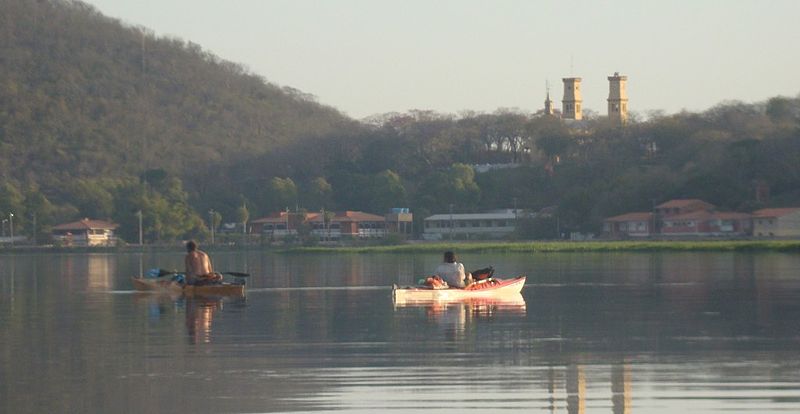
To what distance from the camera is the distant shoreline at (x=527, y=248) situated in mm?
78312

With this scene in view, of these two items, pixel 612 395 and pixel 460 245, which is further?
pixel 460 245

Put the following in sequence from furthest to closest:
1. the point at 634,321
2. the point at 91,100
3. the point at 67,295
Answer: the point at 91,100 → the point at 67,295 → the point at 634,321

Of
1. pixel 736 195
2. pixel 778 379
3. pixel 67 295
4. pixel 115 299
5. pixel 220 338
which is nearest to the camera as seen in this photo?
pixel 778 379

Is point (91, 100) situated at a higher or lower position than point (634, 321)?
higher

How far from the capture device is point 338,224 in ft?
399

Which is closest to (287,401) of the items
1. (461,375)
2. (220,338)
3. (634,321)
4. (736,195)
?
(461,375)

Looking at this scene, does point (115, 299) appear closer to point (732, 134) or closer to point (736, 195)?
point (736, 195)

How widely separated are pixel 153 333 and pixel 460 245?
2831 inches

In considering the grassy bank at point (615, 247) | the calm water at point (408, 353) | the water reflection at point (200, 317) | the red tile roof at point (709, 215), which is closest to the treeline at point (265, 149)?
the red tile roof at point (709, 215)

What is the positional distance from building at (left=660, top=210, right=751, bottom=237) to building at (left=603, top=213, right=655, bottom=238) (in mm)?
2043

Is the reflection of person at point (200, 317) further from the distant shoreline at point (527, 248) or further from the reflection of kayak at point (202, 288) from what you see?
the distant shoreline at point (527, 248)

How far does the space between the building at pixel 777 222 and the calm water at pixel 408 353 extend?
199 ft

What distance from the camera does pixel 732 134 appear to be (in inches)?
4491

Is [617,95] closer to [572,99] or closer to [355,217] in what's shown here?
[572,99]
